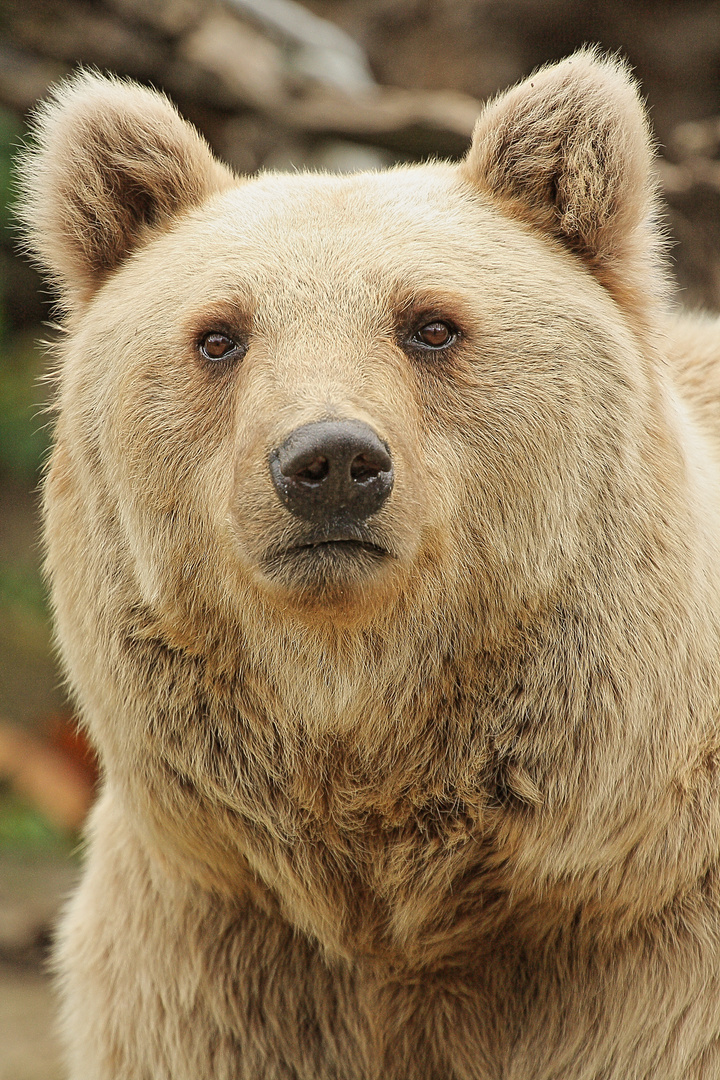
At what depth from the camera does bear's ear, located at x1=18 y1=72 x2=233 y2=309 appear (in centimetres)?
328

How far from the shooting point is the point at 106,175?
10.9 ft

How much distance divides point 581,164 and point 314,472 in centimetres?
118

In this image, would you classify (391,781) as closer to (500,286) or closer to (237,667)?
(237,667)

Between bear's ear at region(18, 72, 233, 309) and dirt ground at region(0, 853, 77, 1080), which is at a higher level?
bear's ear at region(18, 72, 233, 309)

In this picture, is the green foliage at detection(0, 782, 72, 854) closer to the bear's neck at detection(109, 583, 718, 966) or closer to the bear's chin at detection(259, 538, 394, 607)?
the bear's neck at detection(109, 583, 718, 966)

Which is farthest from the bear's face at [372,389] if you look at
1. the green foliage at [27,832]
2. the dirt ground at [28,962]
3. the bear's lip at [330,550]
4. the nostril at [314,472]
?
the green foliage at [27,832]

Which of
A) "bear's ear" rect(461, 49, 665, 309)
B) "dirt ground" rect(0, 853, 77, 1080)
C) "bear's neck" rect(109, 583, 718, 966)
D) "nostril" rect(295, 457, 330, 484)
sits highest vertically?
"bear's ear" rect(461, 49, 665, 309)

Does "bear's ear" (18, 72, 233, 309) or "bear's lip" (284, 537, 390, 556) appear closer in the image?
"bear's lip" (284, 537, 390, 556)

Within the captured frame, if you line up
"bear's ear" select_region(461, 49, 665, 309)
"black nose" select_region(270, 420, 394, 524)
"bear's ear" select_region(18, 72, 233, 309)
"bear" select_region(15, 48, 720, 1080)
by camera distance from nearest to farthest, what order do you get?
"black nose" select_region(270, 420, 394, 524)
"bear" select_region(15, 48, 720, 1080)
"bear's ear" select_region(461, 49, 665, 309)
"bear's ear" select_region(18, 72, 233, 309)

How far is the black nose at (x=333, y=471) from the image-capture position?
2461mm

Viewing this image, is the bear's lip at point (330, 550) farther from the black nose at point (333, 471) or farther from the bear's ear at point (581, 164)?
the bear's ear at point (581, 164)

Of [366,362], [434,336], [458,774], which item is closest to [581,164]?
[434,336]

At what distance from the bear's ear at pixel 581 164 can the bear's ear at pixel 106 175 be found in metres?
0.80

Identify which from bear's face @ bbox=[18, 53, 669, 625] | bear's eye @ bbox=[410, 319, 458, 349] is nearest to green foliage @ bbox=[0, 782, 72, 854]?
bear's face @ bbox=[18, 53, 669, 625]
